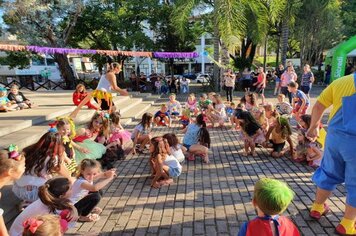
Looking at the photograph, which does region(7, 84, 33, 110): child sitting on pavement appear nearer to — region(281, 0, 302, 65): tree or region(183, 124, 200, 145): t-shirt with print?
region(183, 124, 200, 145): t-shirt with print

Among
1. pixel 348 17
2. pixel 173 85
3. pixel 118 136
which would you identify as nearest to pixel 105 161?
pixel 118 136

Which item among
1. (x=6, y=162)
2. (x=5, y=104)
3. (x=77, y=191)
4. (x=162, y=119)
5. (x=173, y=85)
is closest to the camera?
(x=6, y=162)

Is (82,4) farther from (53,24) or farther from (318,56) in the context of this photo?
(318,56)

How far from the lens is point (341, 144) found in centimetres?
299

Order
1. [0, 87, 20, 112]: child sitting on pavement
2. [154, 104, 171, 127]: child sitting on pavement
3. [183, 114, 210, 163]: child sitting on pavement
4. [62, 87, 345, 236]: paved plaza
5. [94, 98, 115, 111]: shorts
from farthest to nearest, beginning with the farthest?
1. [154, 104, 171, 127]: child sitting on pavement
2. [0, 87, 20, 112]: child sitting on pavement
3. [94, 98, 115, 111]: shorts
4. [183, 114, 210, 163]: child sitting on pavement
5. [62, 87, 345, 236]: paved plaza

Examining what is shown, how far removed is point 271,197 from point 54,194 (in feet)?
6.50

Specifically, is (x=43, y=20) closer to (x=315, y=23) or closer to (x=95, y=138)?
(x=95, y=138)

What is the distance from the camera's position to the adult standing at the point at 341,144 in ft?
9.61

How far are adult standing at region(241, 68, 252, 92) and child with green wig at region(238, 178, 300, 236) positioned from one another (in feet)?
54.7

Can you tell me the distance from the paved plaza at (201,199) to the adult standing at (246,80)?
13.0m

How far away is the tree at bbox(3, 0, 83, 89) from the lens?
1828cm

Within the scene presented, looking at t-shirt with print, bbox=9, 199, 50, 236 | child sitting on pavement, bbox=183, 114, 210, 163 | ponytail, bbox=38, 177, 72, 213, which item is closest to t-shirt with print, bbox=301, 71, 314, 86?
child sitting on pavement, bbox=183, 114, 210, 163

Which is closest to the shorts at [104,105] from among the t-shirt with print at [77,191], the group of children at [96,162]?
the group of children at [96,162]

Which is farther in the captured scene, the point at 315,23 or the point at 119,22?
the point at 315,23
